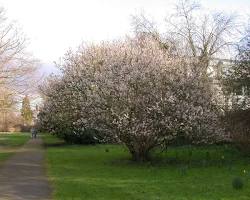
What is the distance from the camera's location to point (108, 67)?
21062 millimetres

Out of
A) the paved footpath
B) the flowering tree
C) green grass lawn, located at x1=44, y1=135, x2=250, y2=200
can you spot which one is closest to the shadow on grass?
green grass lawn, located at x1=44, y1=135, x2=250, y2=200

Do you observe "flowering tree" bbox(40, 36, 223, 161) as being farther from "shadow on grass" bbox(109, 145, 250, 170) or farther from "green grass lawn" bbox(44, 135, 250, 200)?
"green grass lawn" bbox(44, 135, 250, 200)

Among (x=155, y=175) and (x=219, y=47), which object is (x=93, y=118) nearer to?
(x=155, y=175)

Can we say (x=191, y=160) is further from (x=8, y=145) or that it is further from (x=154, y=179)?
(x=8, y=145)

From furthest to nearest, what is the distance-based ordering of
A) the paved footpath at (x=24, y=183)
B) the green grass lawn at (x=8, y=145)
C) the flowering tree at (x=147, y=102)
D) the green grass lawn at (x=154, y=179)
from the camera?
1. the green grass lawn at (x=8, y=145)
2. the flowering tree at (x=147, y=102)
3. the paved footpath at (x=24, y=183)
4. the green grass lawn at (x=154, y=179)

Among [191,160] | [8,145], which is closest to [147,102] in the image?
[191,160]

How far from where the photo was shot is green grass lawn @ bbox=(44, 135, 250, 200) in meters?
12.6

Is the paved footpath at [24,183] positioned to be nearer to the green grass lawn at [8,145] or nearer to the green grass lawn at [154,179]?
the green grass lawn at [154,179]

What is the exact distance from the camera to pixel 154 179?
1588 cm

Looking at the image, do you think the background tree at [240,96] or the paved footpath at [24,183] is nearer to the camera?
the paved footpath at [24,183]

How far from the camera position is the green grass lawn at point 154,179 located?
12.6 meters

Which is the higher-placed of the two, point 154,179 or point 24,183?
point 154,179

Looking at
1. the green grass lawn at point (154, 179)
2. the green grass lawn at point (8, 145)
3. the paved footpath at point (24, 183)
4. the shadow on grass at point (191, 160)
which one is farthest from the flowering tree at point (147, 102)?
the green grass lawn at point (8, 145)

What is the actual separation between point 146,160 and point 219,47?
25.7m
